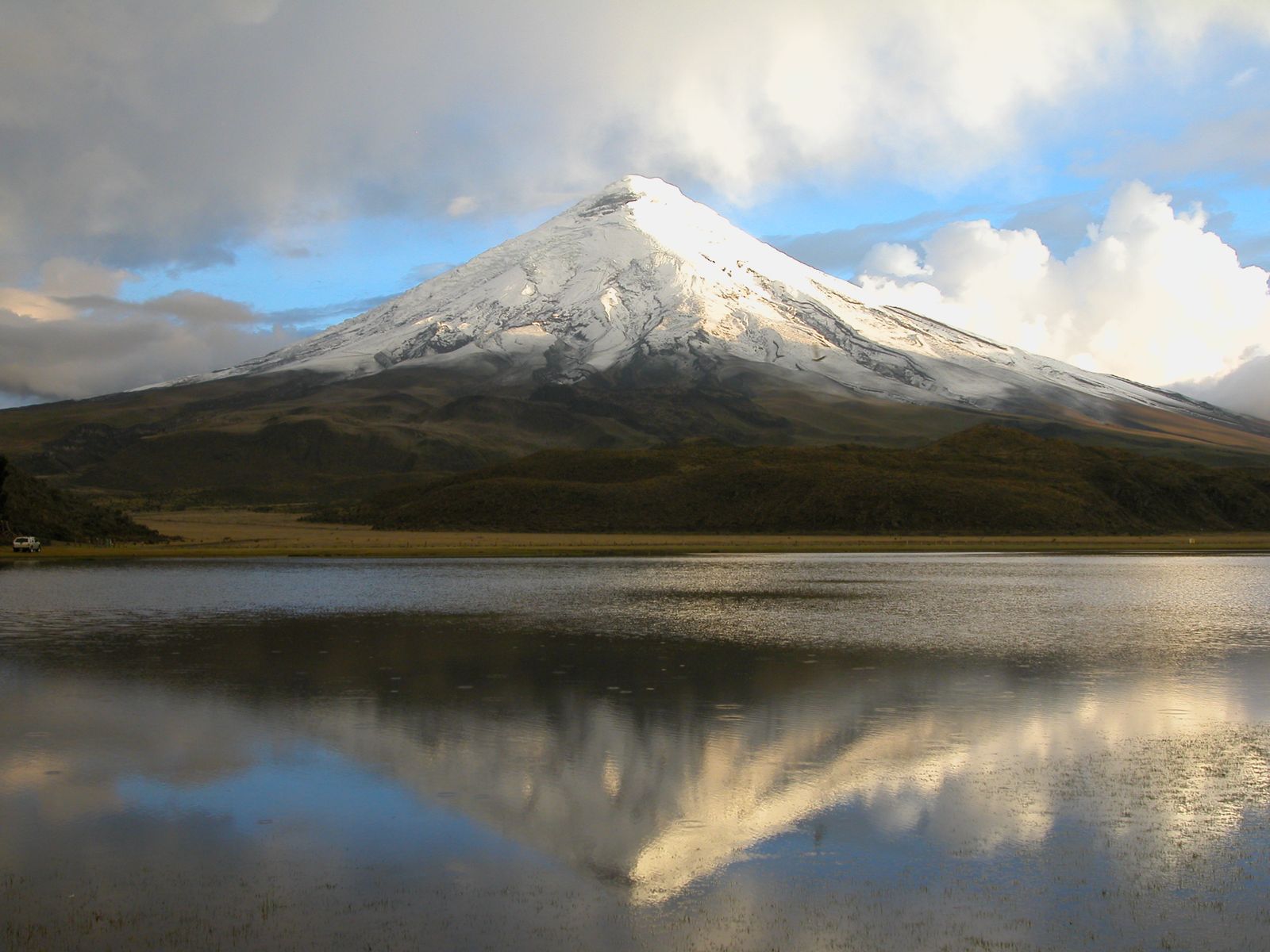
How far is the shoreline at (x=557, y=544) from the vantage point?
267 ft

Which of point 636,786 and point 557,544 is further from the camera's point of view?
point 557,544

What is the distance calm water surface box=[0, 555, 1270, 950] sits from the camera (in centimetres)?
1163

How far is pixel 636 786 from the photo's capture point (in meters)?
16.4

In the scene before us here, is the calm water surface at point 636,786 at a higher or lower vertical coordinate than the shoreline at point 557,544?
lower

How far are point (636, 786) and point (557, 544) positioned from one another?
3034 inches

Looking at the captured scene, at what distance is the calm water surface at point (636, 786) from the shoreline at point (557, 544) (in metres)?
46.5

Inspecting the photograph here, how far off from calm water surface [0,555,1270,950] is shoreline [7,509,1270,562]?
152 feet

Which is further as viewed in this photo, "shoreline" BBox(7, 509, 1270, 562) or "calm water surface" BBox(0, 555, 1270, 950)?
"shoreline" BBox(7, 509, 1270, 562)

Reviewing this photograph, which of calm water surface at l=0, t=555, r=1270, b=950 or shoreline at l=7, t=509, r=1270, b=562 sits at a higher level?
shoreline at l=7, t=509, r=1270, b=562

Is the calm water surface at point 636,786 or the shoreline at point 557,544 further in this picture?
the shoreline at point 557,544

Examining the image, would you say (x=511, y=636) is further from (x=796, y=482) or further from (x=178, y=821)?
(x=796, y=482)

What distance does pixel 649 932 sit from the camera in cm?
1124

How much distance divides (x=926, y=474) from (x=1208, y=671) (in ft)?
311

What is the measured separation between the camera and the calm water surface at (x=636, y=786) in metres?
11.6
